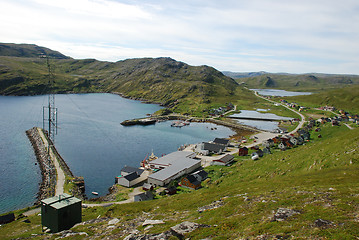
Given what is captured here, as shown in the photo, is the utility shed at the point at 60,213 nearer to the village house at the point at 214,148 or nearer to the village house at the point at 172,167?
the village house at the point at 172,167

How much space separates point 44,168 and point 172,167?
42.6 m

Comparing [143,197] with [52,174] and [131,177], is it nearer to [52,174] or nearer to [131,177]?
[131,177]

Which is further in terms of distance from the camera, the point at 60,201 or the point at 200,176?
the point at 200,176

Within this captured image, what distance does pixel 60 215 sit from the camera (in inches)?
1307

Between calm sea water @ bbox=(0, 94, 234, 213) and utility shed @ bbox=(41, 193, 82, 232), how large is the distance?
102ft

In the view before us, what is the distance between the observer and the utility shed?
108ft

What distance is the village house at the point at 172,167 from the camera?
68.4m

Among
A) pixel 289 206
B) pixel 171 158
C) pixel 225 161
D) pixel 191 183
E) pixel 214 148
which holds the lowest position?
pixel 191 183

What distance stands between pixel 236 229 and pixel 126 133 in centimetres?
11848

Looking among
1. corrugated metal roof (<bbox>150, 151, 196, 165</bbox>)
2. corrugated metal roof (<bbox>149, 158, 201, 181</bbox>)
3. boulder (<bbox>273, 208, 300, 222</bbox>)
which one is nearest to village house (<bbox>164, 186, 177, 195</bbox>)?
corrugated metal roof (<bbox>149, 158, 201, 181</bbox>)

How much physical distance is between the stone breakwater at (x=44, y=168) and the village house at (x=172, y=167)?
88.0 ft

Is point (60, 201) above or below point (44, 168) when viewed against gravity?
above

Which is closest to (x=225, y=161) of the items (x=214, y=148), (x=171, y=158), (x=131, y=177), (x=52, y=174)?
(x=214, y=148)

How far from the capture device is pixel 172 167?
76375 mm
